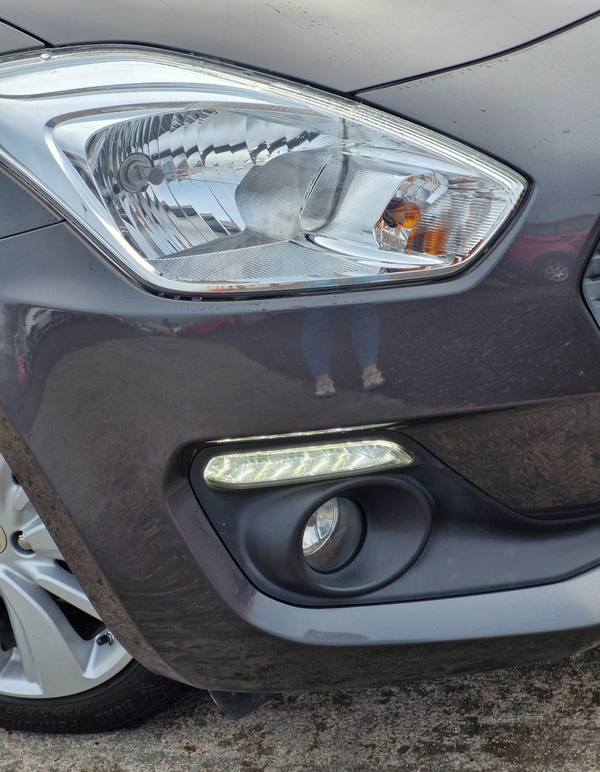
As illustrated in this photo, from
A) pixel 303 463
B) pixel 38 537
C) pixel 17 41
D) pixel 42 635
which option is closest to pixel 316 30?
pixel 17 41

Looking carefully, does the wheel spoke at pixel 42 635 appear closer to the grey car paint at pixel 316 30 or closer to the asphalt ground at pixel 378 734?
the asphalt ground at pixel 378 734

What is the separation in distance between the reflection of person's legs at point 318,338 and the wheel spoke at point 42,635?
2.99 ft

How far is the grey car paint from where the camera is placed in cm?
103

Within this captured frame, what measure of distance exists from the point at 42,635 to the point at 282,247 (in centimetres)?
106

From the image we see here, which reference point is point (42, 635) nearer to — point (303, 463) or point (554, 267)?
point (303, 463)

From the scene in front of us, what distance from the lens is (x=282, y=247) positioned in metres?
1.05

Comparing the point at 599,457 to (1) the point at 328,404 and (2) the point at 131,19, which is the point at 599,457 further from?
(2) the point at 131,19

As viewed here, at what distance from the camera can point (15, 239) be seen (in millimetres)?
1038

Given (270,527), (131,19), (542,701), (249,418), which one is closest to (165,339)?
(249,418)

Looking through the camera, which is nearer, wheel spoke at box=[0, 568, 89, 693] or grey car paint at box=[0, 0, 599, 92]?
grey car paint at box=[0, 0, 599, 92]

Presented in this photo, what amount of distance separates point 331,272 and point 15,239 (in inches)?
17.3

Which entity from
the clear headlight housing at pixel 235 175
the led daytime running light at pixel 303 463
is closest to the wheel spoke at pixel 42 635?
the led daytime running light at pixel 303 463

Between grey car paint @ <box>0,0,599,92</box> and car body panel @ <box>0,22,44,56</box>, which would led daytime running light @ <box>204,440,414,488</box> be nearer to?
grey car paint @ <box>0,0,599,92</box>

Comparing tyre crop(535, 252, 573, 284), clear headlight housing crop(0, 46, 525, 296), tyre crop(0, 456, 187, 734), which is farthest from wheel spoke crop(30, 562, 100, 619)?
tyre crop(535, 252, 573, 284)
